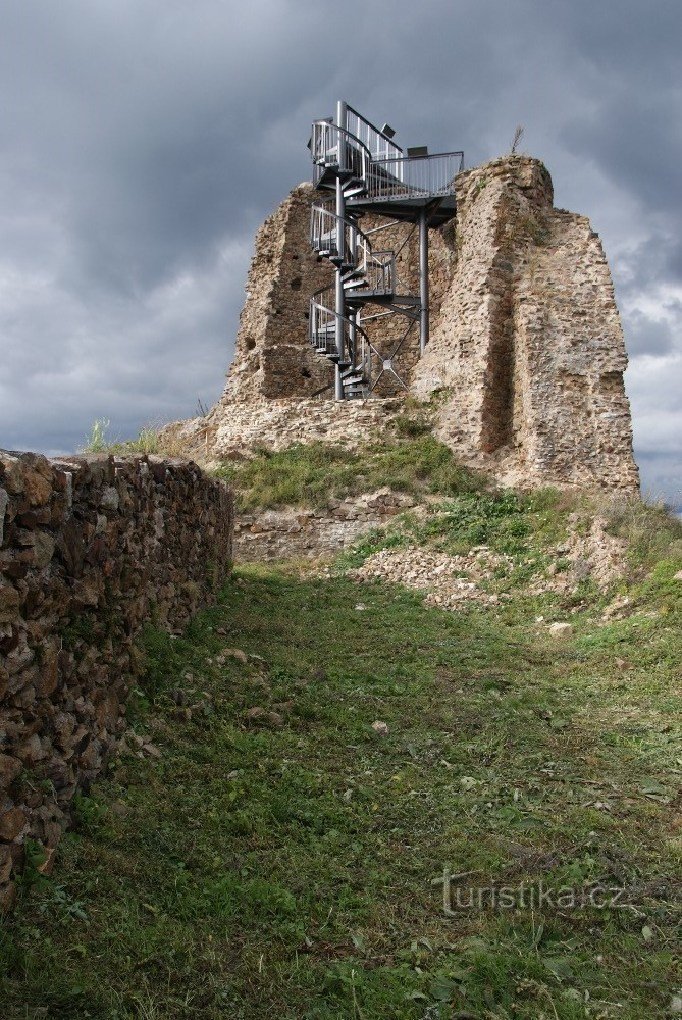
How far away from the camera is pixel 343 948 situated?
11.4 ft

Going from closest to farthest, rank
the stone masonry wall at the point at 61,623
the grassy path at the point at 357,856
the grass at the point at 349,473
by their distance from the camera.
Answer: the grassy path at the point at 357,856 < the stone masonry wall at the point at 61,623 < the grass at the point at 349,473

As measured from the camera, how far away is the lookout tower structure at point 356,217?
2122 centimetres

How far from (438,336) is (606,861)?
1406 cm

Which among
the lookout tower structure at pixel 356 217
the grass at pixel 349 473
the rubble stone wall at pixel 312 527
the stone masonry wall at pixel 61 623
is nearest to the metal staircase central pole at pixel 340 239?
the lookout tower structure at pixel 356 217

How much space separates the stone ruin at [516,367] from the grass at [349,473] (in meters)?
0.49

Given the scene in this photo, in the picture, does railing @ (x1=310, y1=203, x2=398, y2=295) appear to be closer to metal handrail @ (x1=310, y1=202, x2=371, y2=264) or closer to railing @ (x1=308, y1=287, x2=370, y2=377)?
metal handrail @ (x1=310, y1=202, x2=371, y2=264)

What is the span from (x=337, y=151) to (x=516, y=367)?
32.5 ft

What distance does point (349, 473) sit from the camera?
50.5ft

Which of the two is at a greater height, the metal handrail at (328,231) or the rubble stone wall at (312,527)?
the metal handrail at (328,231)

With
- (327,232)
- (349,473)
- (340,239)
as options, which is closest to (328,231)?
(327,232)

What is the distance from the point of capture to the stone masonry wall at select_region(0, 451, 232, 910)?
359 centimetres

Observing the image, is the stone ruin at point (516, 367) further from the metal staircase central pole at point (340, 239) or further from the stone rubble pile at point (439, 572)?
the metal staircase central pole at point (340, 239)

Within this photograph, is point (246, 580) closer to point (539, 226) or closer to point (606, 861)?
point (606, 861)

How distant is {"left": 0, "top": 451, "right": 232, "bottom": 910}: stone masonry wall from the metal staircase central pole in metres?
15.3
